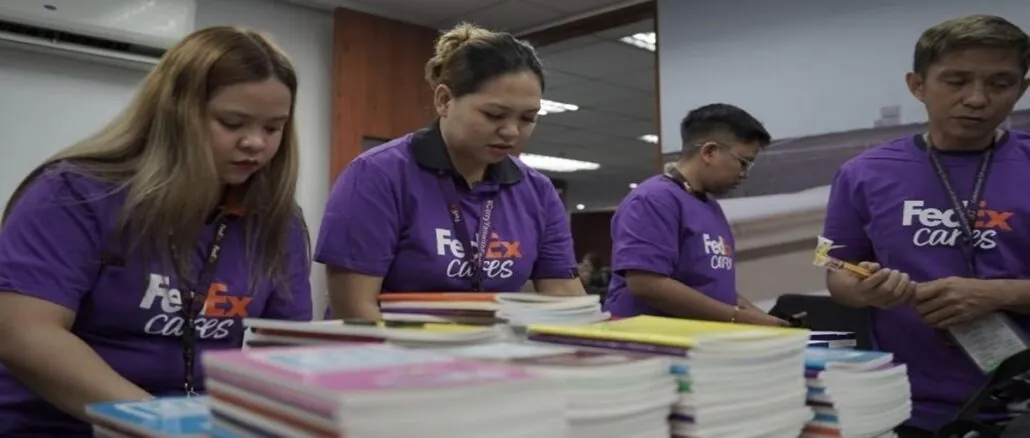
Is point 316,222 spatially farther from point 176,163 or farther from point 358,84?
point 176,163

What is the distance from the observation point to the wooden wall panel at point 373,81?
505 centimetres

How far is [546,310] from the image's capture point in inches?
39.3

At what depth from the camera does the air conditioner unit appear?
12.6 ft

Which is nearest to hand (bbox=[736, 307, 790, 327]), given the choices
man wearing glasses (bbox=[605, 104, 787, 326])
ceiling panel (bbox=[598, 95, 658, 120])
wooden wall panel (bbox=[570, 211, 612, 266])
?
man wearing glasses (bbox=[605, 104, 787, 326])

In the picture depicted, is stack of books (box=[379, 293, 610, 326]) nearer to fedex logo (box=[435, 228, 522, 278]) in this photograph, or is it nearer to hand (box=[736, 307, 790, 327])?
fedex logo (box=[435, 228, 522, 278])

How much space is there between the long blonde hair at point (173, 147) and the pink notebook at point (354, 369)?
2.04 feet

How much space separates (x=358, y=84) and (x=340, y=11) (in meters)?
0.46

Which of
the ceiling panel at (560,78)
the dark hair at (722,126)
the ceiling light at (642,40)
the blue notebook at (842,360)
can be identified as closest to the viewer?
the blue notebook at (842,360)

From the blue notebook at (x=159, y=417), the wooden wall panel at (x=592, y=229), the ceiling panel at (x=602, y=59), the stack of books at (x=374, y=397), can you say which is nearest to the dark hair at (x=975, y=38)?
the stack of books at (x=374, y=397)

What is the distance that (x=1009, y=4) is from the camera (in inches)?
137

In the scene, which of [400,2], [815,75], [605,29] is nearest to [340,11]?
[400,2]

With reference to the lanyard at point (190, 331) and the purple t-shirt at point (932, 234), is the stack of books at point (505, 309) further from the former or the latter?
the purple t-shirt at point (932, 234)

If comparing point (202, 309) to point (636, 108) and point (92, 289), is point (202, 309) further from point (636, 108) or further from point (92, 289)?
point (636, 108)

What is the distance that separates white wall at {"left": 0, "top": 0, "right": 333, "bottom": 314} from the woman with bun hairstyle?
2.20m
